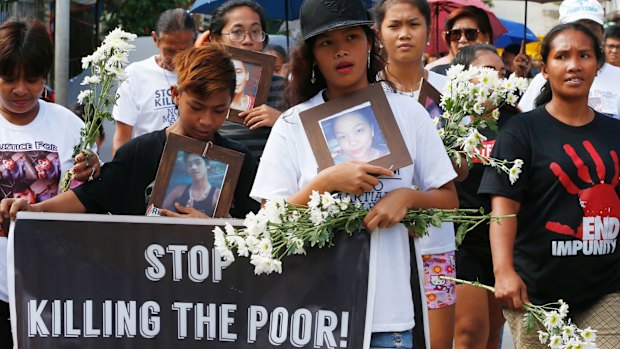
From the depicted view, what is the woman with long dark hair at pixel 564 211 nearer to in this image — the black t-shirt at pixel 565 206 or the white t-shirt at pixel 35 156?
the black t-shirt at pixel 565 206

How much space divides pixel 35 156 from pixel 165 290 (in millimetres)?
1072

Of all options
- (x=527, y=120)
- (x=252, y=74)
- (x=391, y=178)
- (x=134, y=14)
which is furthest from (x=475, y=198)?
(x=134, y=14)

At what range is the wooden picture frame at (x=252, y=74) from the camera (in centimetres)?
596

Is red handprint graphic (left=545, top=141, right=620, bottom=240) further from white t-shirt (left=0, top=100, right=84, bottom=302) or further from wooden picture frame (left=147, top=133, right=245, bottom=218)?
white t-shirt (left=0, top=100, right=84, bottom=302)

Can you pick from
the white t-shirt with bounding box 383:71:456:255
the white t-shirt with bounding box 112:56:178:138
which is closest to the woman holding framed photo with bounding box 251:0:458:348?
the white t-shirt with bounding box 383:71:456:255

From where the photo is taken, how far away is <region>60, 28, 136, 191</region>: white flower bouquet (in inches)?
188

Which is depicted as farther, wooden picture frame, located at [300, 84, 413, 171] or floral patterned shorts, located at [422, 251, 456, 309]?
floral patterned shorts, located at [422, 251, 456, 309]

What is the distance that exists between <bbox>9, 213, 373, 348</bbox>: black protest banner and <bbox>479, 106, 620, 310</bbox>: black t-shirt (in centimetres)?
130

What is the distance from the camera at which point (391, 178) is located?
4.21 m

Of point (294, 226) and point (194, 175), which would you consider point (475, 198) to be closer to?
point (194, 175)

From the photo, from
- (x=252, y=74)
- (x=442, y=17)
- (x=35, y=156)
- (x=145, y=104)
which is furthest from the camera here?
(x=442, y=17)

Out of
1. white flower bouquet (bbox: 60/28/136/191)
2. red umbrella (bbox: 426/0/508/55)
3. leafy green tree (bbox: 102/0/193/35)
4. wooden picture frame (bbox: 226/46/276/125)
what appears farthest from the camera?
leafy green tree (bbox: 102/0/193/35)

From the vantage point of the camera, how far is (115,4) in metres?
18.2

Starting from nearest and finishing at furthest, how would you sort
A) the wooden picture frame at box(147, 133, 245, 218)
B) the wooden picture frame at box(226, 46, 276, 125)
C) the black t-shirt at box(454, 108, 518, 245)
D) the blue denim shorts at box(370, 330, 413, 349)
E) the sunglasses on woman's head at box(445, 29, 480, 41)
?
the blue denim shorts at box(370, 330, 413, 349)
the wooden picture frame at box(147, 133, 245, 218)
the wooden picture frame at box(226, 46, 276, 125)
the black t-shirt at box(454, 108, 518, 245)
the sunglasses on woman's head at box(445, 29, 480, 41)
